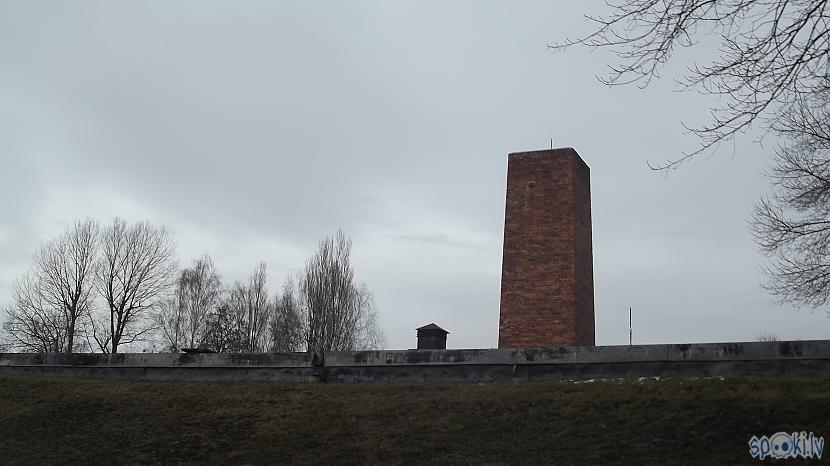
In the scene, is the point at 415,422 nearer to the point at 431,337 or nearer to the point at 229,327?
the point at 431,337

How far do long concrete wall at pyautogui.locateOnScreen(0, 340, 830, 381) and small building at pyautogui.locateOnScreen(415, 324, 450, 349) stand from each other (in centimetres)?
1128

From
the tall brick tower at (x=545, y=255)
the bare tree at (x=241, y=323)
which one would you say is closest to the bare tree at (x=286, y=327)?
the bare tree at (x=241, y=323)

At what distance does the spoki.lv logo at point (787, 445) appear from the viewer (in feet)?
27.8

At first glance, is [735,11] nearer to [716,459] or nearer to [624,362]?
[716,459]

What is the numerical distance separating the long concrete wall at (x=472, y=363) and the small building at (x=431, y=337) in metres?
11.3

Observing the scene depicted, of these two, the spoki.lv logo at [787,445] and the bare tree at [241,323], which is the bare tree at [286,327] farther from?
the spoki.lv logo at [787,445]

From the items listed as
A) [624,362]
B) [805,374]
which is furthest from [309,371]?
[805,374]

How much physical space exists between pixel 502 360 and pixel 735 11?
797cm

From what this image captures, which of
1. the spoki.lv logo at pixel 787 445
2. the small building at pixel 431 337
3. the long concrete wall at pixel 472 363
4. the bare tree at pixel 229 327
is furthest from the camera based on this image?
the bare tree at pixel 229 327

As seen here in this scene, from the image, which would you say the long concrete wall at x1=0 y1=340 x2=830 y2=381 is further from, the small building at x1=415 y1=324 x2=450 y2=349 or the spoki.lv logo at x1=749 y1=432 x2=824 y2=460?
the small building at x1=415 y1=324 x2=450 y2=349

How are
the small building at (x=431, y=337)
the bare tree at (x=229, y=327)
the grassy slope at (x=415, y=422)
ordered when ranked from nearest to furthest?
1. the grassy slope at (x=415, y=422)
2. the small building at (x=431, y=337)
3. the bare tree at (x=229, y=327)

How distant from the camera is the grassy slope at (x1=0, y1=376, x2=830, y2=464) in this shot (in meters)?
9.34

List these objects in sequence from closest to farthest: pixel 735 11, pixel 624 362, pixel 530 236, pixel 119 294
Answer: pixel 735 11, pixel 624 362, pixel 530 236, pixel 119 294

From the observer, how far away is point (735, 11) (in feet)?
22.6
